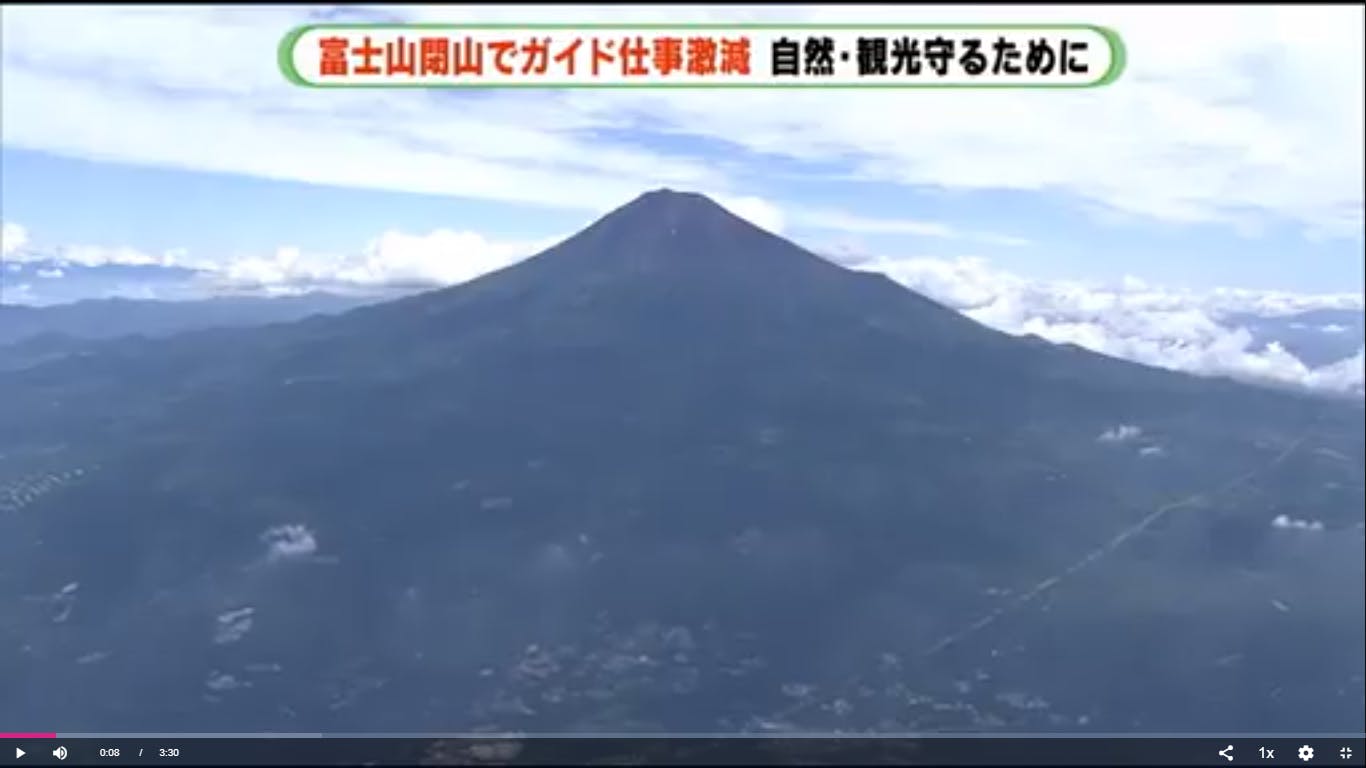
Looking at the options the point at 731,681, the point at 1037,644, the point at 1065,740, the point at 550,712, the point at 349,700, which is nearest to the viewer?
the point at 1065,740

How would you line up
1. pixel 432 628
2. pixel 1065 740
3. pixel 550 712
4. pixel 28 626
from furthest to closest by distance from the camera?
Result: pixel 432 628, pixel 28 626, pixel 550 712, pixel 1065 740

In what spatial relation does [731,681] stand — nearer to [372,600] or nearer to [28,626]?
[372,600]

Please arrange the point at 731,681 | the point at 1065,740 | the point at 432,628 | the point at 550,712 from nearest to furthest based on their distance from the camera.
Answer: the point at 1065,740 < the point at 550,712 < the point at 731,681 < the point at 432,628

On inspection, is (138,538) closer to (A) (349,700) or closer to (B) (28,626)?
(B) (28,626)

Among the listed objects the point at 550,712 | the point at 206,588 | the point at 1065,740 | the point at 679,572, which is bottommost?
the point at 679,572

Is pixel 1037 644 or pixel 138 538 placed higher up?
pixel 138 538

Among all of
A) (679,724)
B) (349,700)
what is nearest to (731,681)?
(679,724)

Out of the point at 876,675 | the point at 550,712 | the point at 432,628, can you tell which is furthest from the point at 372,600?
the point at 876,675

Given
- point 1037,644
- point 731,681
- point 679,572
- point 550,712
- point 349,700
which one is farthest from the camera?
point 679,572

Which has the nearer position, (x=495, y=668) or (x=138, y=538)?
(x=495, y=668)
